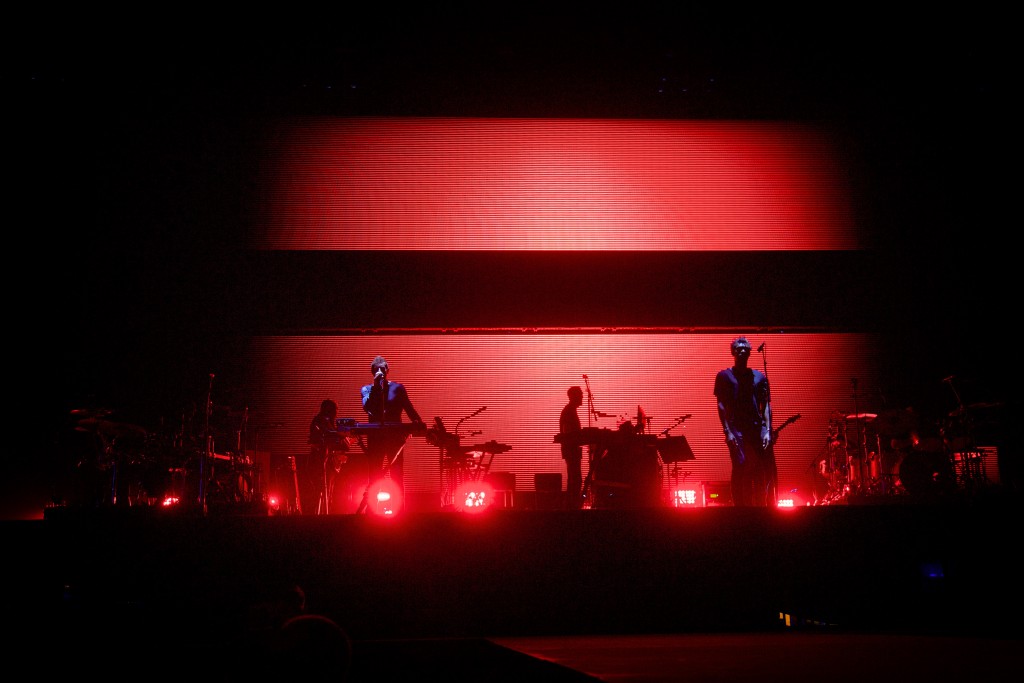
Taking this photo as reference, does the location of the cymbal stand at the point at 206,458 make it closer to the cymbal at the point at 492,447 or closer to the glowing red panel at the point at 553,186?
the glowing red panel at the point at 553,186

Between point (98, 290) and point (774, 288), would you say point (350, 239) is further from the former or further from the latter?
point (774, 288)

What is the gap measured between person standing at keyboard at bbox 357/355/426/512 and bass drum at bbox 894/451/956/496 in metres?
5.23

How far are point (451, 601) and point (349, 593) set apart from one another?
1.73 feet

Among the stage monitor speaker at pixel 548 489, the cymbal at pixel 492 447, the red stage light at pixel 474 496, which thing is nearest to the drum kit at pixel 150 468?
the red stage light at pixel 474 496

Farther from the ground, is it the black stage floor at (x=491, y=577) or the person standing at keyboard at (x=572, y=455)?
the person standing at keyboard at (x=572, y=455)

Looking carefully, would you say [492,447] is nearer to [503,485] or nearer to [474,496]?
[474,496]

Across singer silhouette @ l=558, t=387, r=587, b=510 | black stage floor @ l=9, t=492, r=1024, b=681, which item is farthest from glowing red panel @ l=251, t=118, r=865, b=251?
black stage floor @ l=9, t=492, r=1024, b=681

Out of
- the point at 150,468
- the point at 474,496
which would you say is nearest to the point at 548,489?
the point at 474,496

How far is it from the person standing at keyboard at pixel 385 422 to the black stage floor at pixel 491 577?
6.86 feet

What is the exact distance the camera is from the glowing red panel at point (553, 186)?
958cm

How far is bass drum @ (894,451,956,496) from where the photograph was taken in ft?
26.7

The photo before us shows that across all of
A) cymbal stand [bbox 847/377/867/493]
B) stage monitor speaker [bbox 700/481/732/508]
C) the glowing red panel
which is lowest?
stage monitor speaker [bbox 700/481/732/508]

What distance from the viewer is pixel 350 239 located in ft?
31.2

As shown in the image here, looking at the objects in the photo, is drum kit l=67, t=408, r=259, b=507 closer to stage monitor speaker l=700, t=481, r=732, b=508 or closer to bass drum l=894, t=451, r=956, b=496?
stage monitor speaker l=700, t=481, r=732, b=508
